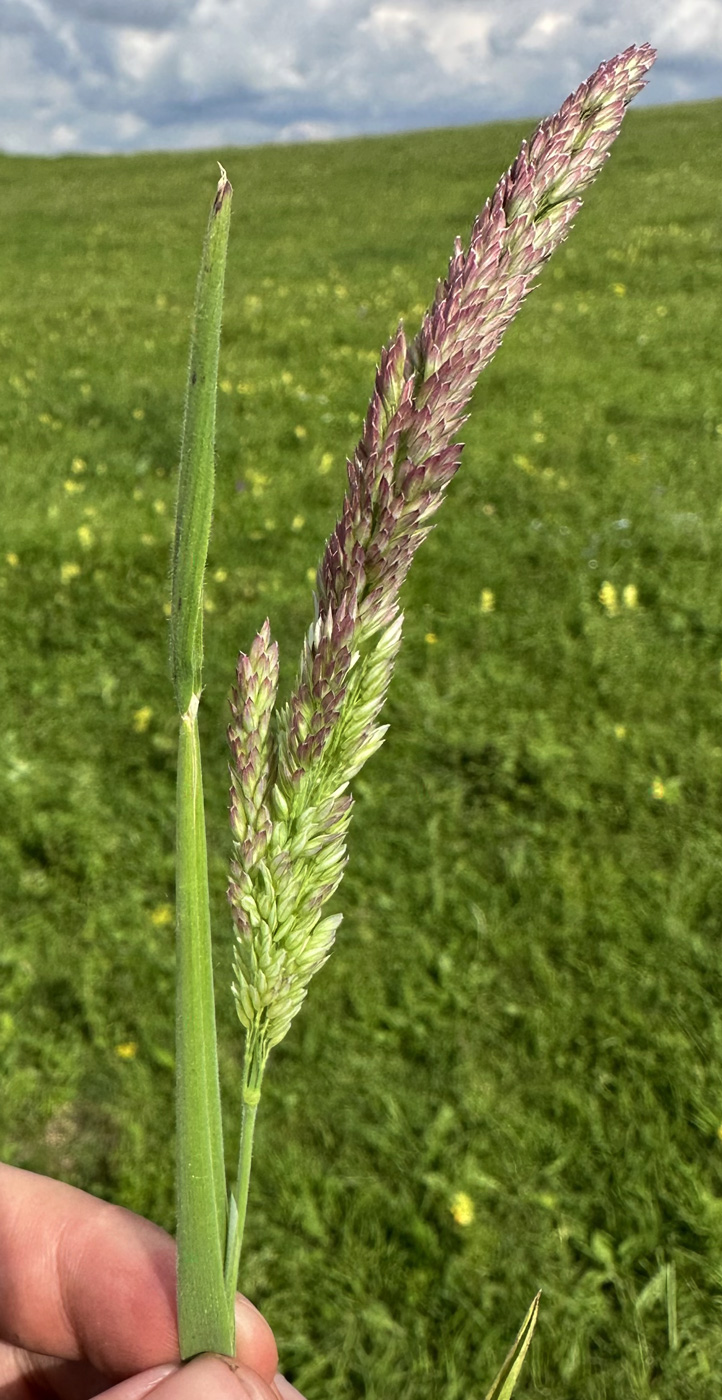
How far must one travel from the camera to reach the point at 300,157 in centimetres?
3195

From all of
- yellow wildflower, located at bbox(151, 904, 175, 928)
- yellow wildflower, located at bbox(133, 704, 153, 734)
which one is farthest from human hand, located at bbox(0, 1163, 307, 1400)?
yellow wildflower, located at bbox(133, 704, 153, 734)

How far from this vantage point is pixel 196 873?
90 centimetres

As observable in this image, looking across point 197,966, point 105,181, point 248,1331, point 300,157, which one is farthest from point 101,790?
point 300,157

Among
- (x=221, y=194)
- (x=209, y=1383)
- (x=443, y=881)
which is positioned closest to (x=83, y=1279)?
(x=209, y=1383)

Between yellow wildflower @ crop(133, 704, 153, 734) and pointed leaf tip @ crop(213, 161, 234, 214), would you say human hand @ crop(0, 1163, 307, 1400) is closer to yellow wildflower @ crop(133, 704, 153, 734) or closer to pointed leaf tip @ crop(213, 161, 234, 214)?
pointed leaf tip @ crop(213, 161, 234, 214)

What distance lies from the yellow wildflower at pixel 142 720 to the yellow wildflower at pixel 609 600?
8.56 ft

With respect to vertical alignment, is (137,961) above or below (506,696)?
below

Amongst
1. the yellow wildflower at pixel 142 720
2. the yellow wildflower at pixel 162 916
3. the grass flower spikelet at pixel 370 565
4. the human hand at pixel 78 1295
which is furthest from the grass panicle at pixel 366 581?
the yellow wildflower at pixel 142 720

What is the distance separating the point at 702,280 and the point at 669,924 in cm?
1102

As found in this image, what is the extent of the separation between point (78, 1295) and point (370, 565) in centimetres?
172

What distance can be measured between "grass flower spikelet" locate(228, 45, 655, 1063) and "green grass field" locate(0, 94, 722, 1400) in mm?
2394

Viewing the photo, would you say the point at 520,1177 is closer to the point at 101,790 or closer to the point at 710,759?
the point at 710,759

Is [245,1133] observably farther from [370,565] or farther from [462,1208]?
[462,1208]

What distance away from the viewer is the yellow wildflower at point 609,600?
213 inches
